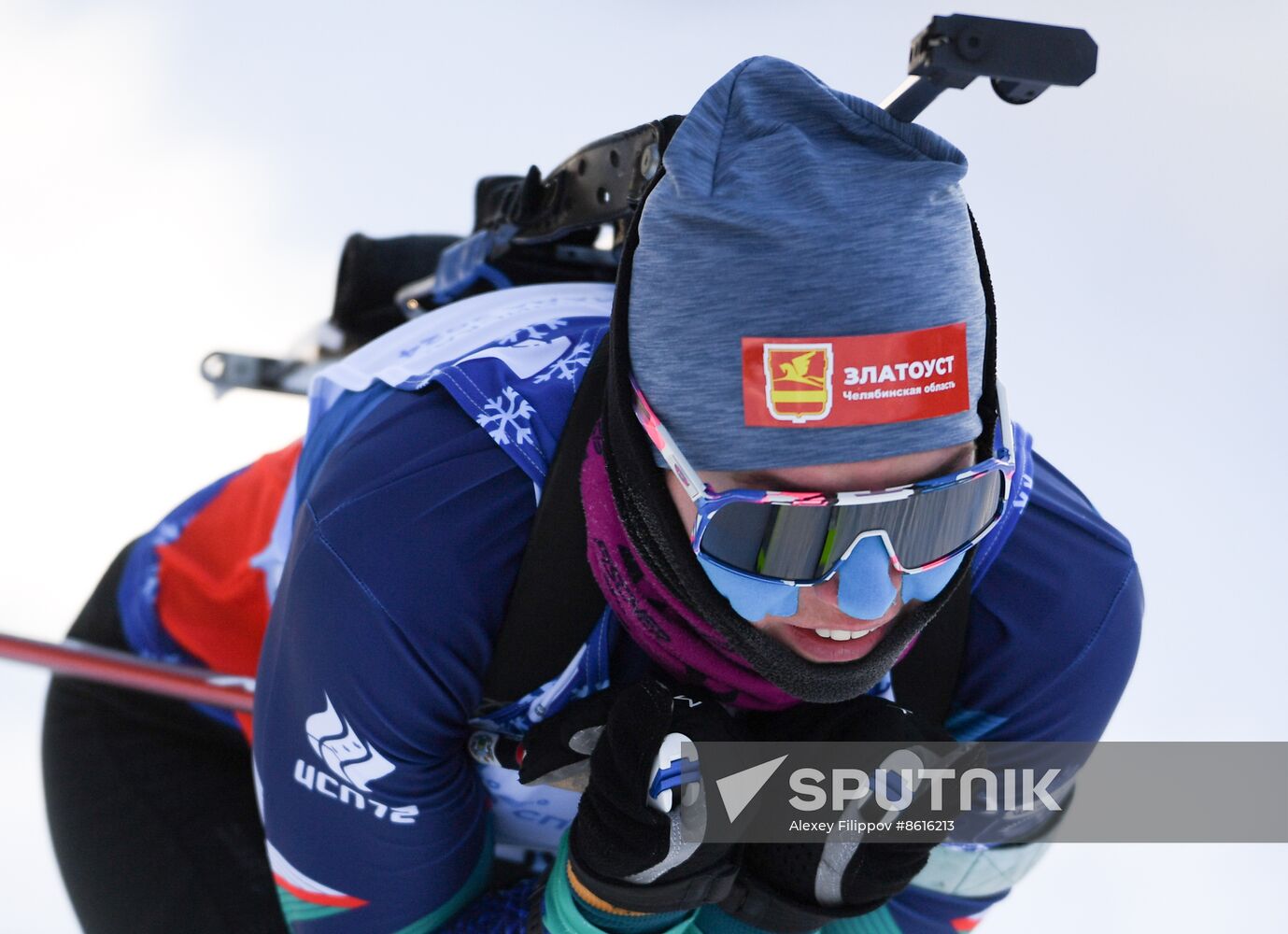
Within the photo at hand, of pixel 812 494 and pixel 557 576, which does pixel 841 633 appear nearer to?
pixel 812 494

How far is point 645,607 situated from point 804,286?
17.3 inches

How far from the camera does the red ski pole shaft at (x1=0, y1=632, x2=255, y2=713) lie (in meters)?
2.18

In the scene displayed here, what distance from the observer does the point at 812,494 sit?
4.41 ft

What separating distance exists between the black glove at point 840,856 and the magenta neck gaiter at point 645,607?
0.33ft

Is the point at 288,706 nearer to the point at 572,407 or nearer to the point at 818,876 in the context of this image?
the point at 572,407

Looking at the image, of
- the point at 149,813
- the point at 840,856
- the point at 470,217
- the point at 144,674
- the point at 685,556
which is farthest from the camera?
the point at 470,217

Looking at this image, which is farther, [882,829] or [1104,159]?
[1104,159]

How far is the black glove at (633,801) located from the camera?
5.08 ft

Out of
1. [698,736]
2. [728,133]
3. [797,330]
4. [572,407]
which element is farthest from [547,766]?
[728,133]

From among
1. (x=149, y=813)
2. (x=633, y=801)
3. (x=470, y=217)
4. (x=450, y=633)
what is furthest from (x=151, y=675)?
(x=470, y=217)

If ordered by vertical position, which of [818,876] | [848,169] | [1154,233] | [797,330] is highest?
[848,169]

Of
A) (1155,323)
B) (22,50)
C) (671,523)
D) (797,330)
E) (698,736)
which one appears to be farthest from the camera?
(22,50)

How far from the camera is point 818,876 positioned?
167cm

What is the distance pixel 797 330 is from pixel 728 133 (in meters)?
0.24
